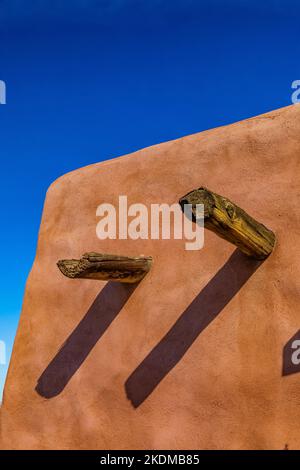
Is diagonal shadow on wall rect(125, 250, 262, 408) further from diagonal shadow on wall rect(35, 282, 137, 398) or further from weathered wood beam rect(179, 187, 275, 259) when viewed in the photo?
diagonal shadow on wall rect(35, 282, 137, 398)

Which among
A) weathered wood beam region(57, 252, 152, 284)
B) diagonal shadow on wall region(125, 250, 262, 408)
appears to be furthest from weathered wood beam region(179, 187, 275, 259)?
weathered wood beam region(57, 252, 152, 284)

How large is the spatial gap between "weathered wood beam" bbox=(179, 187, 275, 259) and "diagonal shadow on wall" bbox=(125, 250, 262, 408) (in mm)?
228

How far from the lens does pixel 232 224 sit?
3.54 metres

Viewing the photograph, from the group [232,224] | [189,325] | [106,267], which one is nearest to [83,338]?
[106,267]

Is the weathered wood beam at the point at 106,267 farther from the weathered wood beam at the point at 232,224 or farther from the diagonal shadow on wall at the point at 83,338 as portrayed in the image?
the weathered wood beam at the point at 232,224

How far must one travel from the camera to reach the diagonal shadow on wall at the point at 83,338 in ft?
16.4

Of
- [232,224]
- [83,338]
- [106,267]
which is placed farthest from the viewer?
[83,338]

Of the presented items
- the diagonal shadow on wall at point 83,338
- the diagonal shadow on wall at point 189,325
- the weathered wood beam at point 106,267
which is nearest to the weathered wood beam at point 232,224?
the diagonal shadow on wall at point 189,325

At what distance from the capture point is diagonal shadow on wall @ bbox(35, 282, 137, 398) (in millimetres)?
5004

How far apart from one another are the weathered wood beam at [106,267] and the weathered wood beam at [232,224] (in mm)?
1159

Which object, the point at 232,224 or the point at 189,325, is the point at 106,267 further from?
the point at 232,224

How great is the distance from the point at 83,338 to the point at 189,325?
135 cm

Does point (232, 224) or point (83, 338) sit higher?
point (232, 224)
